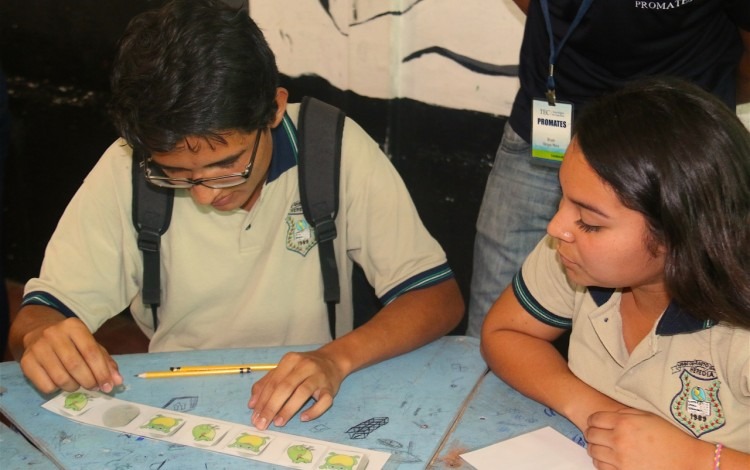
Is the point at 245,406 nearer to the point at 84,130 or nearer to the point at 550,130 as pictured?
the point at 550,130

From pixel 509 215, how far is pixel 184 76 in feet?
3.49

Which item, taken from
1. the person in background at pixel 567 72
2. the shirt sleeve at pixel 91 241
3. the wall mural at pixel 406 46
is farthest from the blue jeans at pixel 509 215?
the shirt sleeve at pixel 91 241

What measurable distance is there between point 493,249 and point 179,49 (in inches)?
44.6

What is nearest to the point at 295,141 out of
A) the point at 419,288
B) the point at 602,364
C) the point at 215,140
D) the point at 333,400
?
the point at 215,140

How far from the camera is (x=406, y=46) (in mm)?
2977

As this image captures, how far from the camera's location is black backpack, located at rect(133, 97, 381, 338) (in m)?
2.02

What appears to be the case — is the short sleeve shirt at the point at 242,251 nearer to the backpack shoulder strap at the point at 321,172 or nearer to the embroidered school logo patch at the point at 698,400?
the backpack shoulder strap at the point at 321,172

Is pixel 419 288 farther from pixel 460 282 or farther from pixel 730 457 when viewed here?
pixel 460 282

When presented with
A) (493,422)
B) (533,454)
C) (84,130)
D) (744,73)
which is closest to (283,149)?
(493,422)

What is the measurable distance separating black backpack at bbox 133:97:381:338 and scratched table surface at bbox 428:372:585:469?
1.79ft

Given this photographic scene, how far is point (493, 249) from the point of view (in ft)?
8.16

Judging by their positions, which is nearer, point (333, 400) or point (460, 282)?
point (333, 400)

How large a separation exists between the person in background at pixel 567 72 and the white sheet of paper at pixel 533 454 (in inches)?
35.7

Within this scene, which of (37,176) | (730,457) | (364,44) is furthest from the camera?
(37,176)
